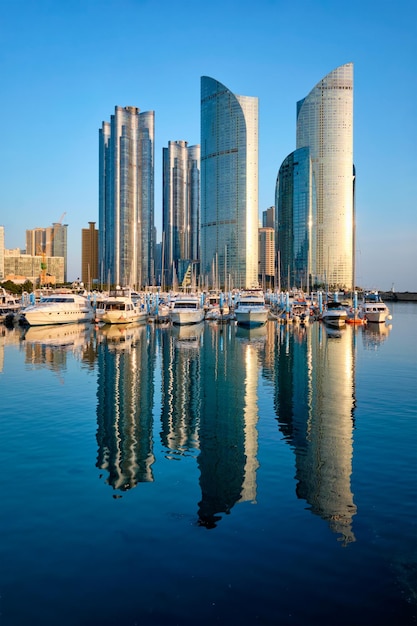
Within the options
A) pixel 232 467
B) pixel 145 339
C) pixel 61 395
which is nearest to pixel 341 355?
pixel 145 339

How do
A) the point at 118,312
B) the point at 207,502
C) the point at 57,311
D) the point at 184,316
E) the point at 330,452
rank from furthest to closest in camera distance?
the point at 57,311
the point at 118,312
the point at 184,316
the point at 330,452
the point at 207,502

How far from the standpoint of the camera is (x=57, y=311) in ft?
233

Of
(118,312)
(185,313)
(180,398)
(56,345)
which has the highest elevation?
(118,312)

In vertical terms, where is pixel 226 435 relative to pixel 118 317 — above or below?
below

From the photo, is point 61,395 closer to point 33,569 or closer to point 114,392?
point 114,392

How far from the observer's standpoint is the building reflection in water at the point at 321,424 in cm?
1401

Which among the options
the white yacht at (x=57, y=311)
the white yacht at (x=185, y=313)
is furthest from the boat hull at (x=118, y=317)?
the white yacht at (x=185, y=313)

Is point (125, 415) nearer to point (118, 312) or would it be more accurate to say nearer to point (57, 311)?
point (118, 312)

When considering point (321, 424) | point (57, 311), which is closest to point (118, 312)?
point (57, 311)

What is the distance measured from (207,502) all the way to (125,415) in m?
9.90

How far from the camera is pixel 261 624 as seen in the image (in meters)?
8.91

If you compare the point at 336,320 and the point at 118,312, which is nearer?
the point at 118,312

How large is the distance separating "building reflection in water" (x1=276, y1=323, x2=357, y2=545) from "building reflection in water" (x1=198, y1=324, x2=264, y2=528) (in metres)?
1.43

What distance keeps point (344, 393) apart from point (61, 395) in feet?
46.6
